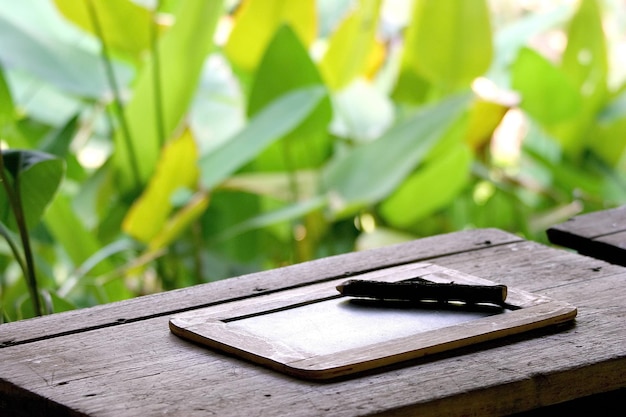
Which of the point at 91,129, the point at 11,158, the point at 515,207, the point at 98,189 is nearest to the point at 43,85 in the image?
the point at 91,129

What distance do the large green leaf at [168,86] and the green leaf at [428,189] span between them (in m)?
0.47

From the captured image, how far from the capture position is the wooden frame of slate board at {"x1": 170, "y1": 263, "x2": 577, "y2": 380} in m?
0.86

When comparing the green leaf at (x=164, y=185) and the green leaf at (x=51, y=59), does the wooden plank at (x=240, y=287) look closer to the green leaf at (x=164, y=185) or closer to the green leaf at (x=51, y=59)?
the green leaf at (x=164, y=185)

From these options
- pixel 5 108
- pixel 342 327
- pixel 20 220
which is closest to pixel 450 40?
pixel 5 108

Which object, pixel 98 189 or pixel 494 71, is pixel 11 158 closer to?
pixel 98 189

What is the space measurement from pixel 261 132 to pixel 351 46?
0.43 meters

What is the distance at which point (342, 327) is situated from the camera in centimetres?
94

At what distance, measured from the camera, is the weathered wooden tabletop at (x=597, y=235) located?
4.07 feet

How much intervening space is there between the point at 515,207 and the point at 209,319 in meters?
1.56

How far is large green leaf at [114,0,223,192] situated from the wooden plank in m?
0.94

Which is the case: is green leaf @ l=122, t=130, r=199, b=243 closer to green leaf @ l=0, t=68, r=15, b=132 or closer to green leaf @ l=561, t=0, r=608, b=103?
green leaf @ l=0, t=68, r=15, b=132

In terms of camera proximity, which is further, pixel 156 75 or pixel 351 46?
pixel 351 46

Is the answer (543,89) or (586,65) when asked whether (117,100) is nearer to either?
(543,89)

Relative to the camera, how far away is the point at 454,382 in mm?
818
